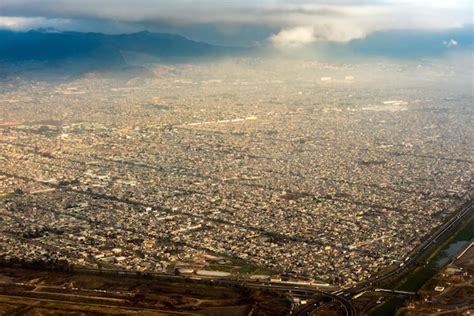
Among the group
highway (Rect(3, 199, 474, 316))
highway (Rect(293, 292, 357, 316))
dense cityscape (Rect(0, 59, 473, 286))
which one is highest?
dense cityscape (Rect(0, 59, 473, 286))

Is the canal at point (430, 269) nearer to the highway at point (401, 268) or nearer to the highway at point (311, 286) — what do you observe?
the highway at point (401, 268)

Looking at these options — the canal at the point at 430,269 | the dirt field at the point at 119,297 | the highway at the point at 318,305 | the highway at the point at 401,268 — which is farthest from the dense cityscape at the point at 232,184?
the dirt field at the point at 119,297

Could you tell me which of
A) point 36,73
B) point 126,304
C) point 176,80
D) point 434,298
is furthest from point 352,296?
point 36,73

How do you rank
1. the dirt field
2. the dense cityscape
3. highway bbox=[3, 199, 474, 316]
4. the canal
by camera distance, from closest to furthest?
1. the dirt field
2. highway bbox=[3, 199, 474, 316]
3. the canal
4. the dense cityscape

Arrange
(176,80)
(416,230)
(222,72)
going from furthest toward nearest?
(222,72) < (176,80) < (416,230)

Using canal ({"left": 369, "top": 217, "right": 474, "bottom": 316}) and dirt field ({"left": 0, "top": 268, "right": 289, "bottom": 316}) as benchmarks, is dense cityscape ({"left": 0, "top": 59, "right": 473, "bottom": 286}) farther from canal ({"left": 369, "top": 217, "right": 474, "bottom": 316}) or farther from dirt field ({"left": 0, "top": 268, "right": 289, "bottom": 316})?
dirt field ({"left": 0, "top": 268, "right": 289, "bottom": 316})

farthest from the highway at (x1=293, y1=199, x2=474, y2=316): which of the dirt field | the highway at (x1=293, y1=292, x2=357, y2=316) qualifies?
the dirt field

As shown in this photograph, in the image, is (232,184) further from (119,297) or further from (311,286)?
(119,297)

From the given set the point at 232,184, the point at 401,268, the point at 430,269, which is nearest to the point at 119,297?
the point at 401,268

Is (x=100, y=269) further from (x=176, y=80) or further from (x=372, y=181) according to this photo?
(x=176, y=80)
